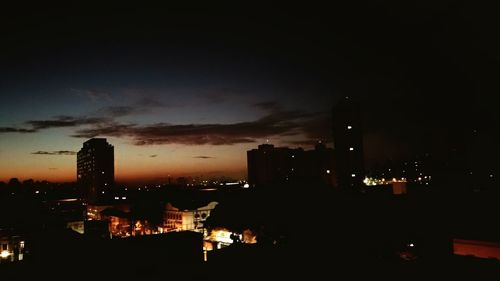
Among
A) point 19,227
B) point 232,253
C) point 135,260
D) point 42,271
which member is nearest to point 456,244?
point 232,253

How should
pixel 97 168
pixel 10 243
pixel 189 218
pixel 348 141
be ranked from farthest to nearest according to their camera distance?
pixel 97 168, pixel 348 141, pixel 189 218, pixel 10 243

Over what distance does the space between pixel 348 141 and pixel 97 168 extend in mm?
71850

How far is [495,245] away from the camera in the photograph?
10586 millimetres

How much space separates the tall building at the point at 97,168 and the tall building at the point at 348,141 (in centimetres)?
6619

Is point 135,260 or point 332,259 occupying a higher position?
point 332,259

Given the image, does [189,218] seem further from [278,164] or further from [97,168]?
[97,168]

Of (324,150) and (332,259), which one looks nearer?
(332,259)

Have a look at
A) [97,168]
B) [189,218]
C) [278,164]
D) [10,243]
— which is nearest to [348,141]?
[189,218]

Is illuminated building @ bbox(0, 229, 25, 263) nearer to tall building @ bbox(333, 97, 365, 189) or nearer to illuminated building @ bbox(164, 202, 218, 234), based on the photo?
illuminated building @ bbox(164, 202, 218, 234)

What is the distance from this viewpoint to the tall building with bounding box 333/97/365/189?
53.9m

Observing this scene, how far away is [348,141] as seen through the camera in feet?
179

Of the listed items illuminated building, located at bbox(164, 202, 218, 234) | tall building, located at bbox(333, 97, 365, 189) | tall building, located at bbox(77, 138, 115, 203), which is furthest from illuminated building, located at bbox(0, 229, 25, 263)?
tall building, located at bbox(77, 138, 115, 203)

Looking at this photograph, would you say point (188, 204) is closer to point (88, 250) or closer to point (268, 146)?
point (88, 250)

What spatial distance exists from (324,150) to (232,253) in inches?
2616
